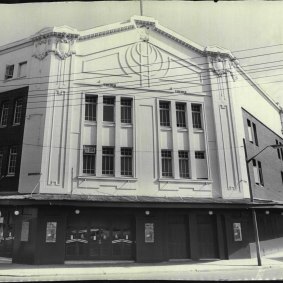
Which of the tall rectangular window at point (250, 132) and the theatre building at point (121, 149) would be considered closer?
the theatre building at point (121, 149)

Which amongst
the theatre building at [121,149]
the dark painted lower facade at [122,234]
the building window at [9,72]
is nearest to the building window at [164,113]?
the theatre building at [121,149]

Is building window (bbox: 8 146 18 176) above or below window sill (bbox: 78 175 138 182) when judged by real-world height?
above

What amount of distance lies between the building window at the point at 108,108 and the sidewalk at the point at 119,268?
810cm

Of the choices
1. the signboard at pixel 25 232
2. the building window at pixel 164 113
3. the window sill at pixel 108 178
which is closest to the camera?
the signboard at pixel 25 232

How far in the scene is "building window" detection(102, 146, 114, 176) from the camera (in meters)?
19.2

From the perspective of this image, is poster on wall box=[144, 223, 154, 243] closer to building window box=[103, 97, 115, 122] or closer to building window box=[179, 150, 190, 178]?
building window box=[179, 150, 190, 178]

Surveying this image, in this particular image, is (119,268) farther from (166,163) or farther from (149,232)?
(166,163)

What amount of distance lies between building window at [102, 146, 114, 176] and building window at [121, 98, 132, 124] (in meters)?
1.94

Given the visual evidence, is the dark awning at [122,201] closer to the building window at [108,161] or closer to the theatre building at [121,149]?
the theatre building at [121,149]

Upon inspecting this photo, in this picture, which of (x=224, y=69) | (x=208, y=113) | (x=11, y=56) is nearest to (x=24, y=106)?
(x=11, y=56)

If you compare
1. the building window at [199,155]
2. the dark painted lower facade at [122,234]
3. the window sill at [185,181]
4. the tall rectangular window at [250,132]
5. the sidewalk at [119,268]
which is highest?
the tall rectangular window at [250,132]

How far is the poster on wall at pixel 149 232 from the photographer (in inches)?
731

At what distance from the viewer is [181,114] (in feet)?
69.6

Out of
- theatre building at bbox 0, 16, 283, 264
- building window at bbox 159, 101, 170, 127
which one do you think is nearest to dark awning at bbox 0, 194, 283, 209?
theatre building at bbox 0, 16, 283, 264
